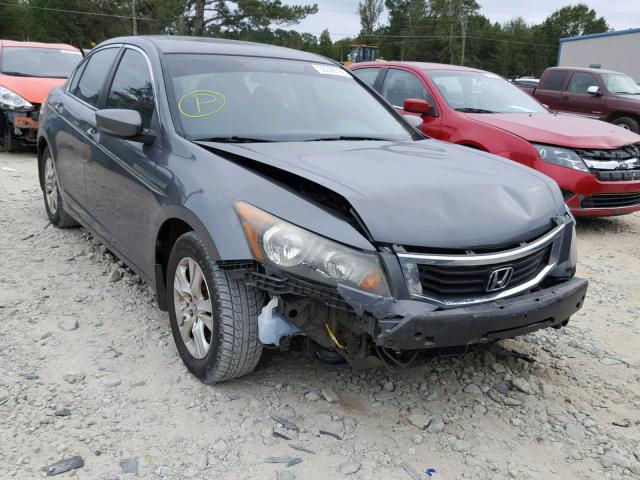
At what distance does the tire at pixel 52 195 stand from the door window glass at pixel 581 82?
11.1 meters

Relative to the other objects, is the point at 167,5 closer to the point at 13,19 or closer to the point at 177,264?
the point at 13,19

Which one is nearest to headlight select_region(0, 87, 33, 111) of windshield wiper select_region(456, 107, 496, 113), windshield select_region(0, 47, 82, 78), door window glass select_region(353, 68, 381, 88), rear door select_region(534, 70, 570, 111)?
windshield select_region(0, 47, 82, 78)

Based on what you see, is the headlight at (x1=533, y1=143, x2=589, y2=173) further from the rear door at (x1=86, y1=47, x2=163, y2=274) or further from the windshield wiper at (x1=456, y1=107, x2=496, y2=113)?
the rear door at (x1=86, y1=47, x2=163, y2=274)

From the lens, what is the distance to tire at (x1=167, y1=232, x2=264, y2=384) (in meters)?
2.56

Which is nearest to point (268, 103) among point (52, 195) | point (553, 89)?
point (52, 195)

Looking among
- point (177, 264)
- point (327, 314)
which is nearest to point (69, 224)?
Result: point (177, 264)

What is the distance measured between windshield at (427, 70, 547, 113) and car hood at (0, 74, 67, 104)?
5.13 meters

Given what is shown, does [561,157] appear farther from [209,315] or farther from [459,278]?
[209,315]

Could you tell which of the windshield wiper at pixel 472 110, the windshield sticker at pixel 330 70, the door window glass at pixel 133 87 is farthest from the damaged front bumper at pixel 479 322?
the windshield wiper at pixel 472 110

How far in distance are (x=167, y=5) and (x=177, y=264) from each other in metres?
42.7

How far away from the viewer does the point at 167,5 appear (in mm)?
41312

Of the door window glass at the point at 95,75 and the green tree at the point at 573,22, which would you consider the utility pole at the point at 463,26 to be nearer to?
the green tree at the point at 573,22

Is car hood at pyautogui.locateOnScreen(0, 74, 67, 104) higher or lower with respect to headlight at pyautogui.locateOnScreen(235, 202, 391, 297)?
higher

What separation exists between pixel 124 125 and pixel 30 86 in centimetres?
661
